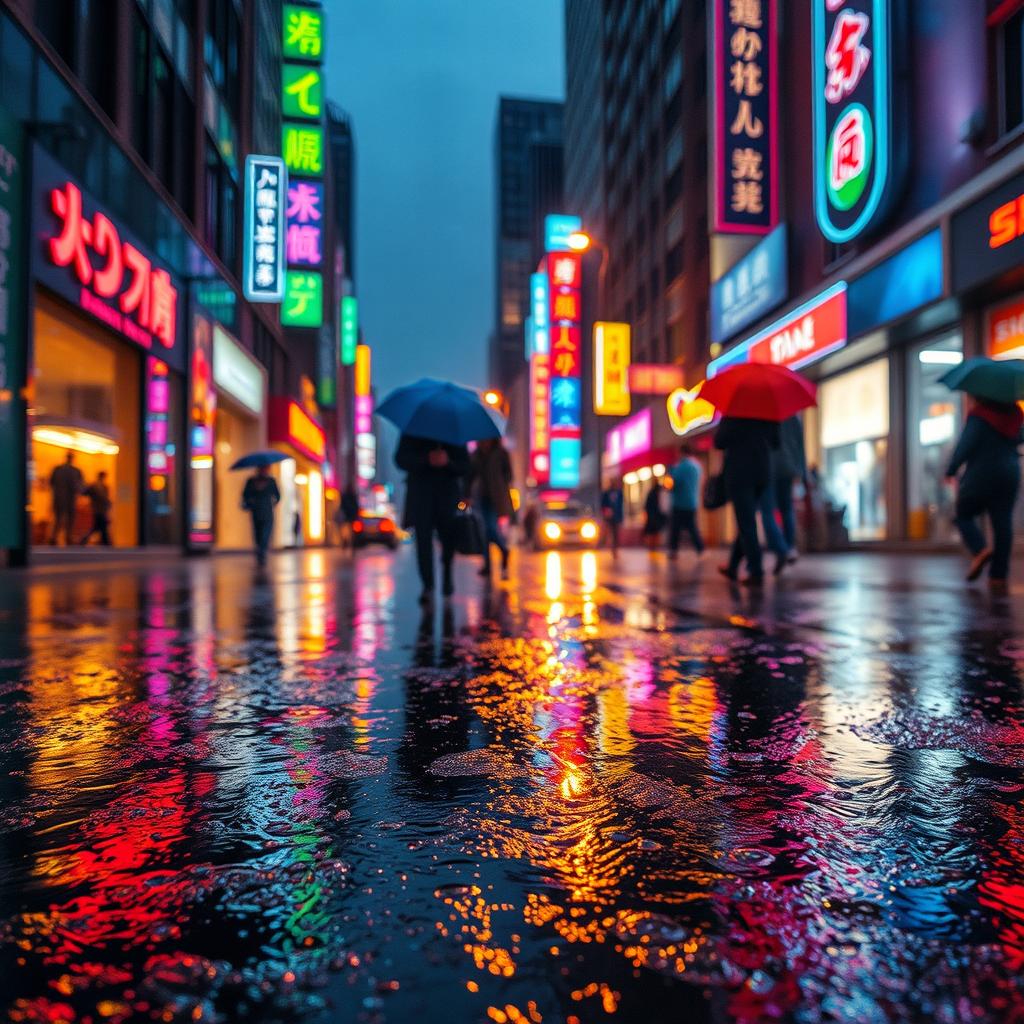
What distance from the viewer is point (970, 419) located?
253 inches

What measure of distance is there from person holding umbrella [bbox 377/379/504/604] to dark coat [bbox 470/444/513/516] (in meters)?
2.32

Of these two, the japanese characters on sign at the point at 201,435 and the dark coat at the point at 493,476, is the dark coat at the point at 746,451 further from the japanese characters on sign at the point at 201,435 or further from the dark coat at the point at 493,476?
the japanese characters on sign at the point at 201,435

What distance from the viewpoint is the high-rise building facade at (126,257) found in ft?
33.6

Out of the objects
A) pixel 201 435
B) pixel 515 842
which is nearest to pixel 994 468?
pixel 515 842

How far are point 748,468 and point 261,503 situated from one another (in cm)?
861

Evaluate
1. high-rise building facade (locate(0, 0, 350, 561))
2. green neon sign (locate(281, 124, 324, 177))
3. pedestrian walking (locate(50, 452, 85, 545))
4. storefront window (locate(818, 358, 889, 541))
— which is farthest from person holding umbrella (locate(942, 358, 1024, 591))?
green neon sign (locate(281, 124, 324, 177))

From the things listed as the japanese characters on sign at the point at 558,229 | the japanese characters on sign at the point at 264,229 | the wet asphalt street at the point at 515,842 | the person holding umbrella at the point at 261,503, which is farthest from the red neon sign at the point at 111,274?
the japanese characters on sign at the point at 558,229

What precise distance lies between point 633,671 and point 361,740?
4.12 feet

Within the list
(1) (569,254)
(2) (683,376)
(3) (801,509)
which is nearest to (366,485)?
(1) (569,254)

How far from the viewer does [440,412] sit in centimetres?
620

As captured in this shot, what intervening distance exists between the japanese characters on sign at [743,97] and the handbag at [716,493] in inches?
530

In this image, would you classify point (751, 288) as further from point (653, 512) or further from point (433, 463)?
point (433, 463)

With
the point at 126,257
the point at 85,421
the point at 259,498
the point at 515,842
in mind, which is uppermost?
the point at 126,257

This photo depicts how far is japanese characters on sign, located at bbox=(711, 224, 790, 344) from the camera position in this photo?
18594mm
